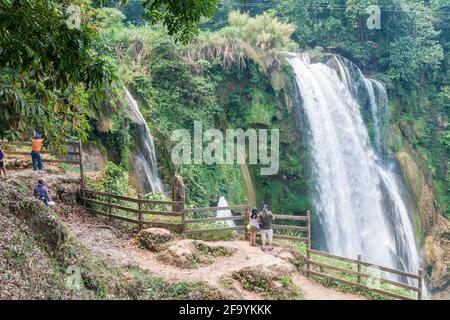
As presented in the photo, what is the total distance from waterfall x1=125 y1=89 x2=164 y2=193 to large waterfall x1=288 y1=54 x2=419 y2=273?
8.94 meters

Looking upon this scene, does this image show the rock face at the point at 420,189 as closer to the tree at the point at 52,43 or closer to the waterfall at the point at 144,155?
the waterfall at the point at 144,155

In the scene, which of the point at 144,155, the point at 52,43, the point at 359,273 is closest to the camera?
the point at 52,43

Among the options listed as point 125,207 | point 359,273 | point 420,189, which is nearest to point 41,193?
point 125,207

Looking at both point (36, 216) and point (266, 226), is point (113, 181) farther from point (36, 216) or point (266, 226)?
point (36, 216)

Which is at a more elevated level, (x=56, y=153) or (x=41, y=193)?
(x=56, y=153)

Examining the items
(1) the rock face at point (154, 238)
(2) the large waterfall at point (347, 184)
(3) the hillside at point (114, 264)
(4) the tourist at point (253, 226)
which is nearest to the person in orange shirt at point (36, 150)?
(3) the hillside at point (114, 264)

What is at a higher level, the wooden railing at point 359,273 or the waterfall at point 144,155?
the waterfall at point 144,155

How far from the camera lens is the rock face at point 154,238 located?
11.5m

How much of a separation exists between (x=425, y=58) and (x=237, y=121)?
1588cm

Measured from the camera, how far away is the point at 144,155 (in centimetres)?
1680

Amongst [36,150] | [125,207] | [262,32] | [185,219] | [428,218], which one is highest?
[262,32]

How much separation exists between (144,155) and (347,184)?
11.1m

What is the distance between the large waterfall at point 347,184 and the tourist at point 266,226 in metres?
10.1
